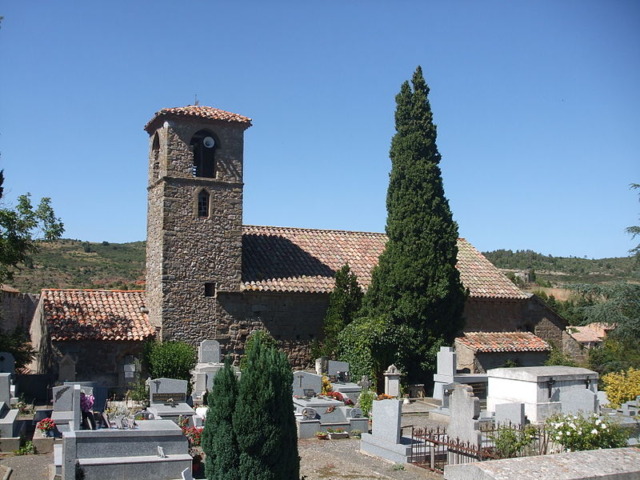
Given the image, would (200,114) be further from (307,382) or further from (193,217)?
(307,382)

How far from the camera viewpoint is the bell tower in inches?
929

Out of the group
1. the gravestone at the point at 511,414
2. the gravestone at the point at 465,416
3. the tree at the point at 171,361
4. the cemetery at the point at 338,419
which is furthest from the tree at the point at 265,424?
the tree at the point at 171,361

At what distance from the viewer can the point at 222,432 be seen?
1080 centimetres

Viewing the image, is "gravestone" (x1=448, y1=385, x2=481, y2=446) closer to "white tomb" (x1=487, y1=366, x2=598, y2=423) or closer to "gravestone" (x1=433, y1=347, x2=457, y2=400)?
"white tomb" (x1=487, y1=366, x2=598, y2=423)

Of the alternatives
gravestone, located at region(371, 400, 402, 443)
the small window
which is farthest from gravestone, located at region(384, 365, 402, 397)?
the small window

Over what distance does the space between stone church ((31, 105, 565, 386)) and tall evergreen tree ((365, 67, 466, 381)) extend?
247 centimetres

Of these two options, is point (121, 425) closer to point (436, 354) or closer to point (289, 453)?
point (289, 453)

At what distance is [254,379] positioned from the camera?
426 inches

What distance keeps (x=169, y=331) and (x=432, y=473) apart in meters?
12.5

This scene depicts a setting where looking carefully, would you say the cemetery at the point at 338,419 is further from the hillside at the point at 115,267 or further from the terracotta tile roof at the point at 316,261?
the hillside at the point at 115,267

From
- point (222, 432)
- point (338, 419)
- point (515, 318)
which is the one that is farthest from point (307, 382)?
point (515, 318)

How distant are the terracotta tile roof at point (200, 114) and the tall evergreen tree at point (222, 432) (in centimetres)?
1450

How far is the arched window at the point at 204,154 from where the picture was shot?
2452 centimetres

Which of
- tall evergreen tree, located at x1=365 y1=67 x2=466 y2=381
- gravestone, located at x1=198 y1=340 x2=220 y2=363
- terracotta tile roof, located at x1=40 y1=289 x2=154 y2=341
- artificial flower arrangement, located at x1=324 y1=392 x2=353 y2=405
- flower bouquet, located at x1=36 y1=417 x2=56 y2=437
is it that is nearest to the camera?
flower bouquet, located at x1=36 y1=417 x2=56 y2=437
